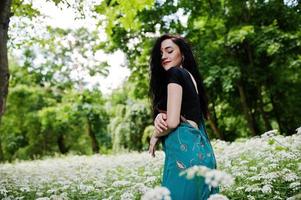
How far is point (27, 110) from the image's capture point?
3572cm

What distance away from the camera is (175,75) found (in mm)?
3043

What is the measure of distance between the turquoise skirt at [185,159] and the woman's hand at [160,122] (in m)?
0.08

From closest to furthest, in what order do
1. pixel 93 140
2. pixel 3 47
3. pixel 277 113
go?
pixel 3 47
pixel 277 113
pixel 93 140

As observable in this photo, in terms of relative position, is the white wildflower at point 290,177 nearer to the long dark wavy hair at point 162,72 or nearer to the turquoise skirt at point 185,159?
the long dark wavy hair at point 162,72

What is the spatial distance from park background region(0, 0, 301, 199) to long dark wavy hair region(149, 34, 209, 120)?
0.70 meters

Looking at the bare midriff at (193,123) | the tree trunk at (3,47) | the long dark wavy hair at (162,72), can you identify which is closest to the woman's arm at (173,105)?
the bare midriff at (193,123)

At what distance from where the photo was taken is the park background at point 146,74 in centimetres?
834

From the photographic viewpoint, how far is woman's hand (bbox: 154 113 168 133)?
3.02 metres

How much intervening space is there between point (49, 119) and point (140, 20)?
17528mm

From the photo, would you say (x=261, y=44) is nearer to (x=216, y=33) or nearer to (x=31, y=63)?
(x=216, y=33)

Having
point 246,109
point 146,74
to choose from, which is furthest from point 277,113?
point 146,74

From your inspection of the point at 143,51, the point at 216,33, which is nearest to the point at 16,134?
the point at 143,51

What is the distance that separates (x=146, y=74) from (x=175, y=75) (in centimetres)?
1810

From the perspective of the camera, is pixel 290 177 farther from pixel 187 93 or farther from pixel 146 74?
pixel 146 74
